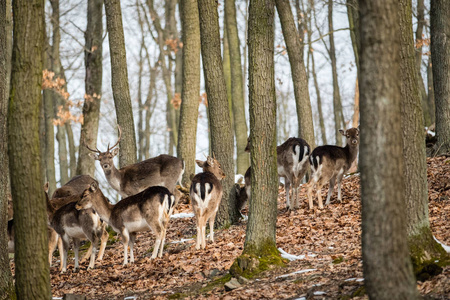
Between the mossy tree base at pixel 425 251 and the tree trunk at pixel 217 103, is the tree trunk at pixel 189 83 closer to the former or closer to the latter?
the tree trunk at pixel 217 103

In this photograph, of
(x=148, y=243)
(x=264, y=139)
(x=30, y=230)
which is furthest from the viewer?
(x=148, y=243)

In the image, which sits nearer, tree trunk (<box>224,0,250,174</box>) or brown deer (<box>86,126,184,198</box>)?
brown deer (<box>86,126,184,198</box>)

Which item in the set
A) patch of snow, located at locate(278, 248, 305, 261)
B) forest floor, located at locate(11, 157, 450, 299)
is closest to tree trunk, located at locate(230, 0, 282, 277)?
patch of snow, located at locate(278, 248, 305, 261)

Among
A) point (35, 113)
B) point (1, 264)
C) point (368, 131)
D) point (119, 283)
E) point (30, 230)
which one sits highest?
point (35, 113)

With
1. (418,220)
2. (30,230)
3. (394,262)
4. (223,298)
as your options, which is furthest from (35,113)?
(418,220)

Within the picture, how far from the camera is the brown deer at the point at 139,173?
13.4 meters

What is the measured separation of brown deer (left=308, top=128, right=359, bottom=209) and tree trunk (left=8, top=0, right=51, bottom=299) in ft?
22.8

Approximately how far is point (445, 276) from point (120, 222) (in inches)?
252

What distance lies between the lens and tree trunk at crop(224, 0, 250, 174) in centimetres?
1861

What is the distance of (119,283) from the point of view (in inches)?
345

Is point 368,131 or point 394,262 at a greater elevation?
point 368,131

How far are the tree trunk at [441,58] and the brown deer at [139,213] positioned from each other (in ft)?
21.9

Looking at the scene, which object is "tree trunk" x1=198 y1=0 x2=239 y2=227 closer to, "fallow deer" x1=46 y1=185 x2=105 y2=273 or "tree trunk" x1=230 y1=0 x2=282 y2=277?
"fallow deer" x1=46 y1=185 x2=105 y2=273

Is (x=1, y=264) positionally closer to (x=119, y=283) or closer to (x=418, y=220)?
(x=119, y=283)
